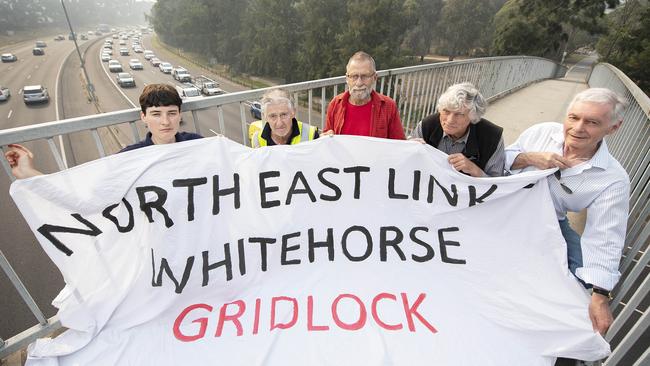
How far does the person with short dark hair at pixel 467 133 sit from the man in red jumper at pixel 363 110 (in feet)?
1.44

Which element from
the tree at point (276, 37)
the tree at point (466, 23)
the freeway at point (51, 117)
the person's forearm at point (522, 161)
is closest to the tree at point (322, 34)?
the tree at point (276, 37)

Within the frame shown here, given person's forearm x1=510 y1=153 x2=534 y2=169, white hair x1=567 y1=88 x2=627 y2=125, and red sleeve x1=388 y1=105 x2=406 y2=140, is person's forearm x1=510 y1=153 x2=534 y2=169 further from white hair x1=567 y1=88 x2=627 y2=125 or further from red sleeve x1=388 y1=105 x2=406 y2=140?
red sleeve x1=388 y1=105 x2=406 y2=140

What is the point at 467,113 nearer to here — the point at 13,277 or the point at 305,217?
the point at 305,217

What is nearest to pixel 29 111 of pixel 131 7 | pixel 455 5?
pixel 455 5

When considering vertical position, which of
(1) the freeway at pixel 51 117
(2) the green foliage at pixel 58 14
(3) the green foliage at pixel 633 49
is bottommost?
(1) the freeway at pixel 51 117

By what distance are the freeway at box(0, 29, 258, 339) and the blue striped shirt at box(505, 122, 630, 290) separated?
7884 mm

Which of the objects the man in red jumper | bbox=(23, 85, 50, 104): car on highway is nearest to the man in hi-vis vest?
the man in red jumper

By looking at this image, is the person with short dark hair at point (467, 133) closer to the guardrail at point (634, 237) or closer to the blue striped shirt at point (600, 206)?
the blue striped shirt at point (600, 206)

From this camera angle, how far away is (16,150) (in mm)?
1752

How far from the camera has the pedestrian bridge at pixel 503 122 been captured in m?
1.72

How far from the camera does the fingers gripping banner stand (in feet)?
5.79

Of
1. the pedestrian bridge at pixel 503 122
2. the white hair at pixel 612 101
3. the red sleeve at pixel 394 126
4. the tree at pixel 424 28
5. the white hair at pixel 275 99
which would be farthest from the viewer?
the tree at pixel 424 28

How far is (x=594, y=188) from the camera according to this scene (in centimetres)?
187

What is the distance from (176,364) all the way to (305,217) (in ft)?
3.70
